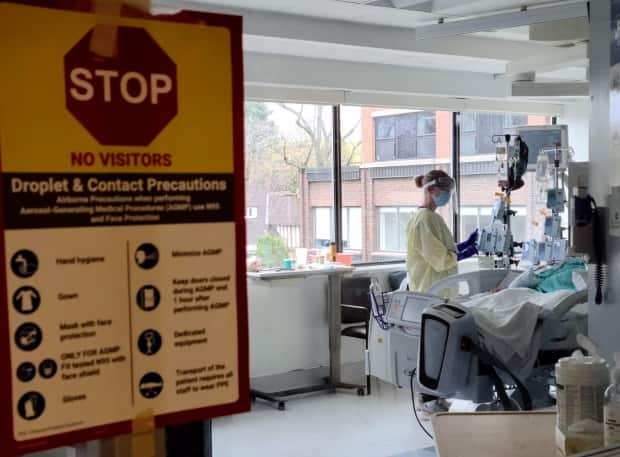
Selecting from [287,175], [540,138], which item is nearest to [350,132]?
[287,175]

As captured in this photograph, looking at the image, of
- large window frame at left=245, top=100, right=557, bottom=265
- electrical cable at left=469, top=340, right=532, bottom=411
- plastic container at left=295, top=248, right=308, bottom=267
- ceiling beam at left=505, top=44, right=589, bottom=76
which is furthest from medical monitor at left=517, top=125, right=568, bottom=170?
electrical cable at left=469, top=340, right=532, bottom=411

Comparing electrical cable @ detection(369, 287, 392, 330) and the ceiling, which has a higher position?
the ceiling

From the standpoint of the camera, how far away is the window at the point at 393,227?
6.53m

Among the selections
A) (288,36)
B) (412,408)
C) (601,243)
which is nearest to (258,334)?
(412,408)

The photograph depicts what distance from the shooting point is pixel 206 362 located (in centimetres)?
83

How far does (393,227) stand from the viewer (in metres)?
6.59

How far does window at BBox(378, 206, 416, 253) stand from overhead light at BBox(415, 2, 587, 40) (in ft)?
6.52

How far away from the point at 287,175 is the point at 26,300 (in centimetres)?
527

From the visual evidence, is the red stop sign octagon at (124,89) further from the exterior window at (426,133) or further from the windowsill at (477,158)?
the windowsill at (477,158)

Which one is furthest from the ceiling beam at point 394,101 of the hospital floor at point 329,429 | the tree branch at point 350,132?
the hospital floor at point 329,429

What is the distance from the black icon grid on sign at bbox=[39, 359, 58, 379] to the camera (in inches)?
29.5

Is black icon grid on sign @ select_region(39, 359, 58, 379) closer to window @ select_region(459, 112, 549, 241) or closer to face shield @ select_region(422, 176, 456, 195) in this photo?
face shield @ select_region(422, 176, 456, 195)

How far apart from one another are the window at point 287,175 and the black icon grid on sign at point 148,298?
15.4 ft

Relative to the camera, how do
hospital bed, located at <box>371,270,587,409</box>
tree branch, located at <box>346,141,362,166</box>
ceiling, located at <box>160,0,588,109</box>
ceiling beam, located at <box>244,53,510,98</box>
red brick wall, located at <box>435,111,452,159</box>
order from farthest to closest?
1. red brick wall, located at <box>435,111,452,159</box>
2. tree branch, located at <box>346,141,362,166</box>
3. ceiling beam, located at <box>244,53,510,98</box>
4. ceiling, located at <box>160,0,588,109</box>
5. hospital bed, located at <box>371,270,587,409</box>
